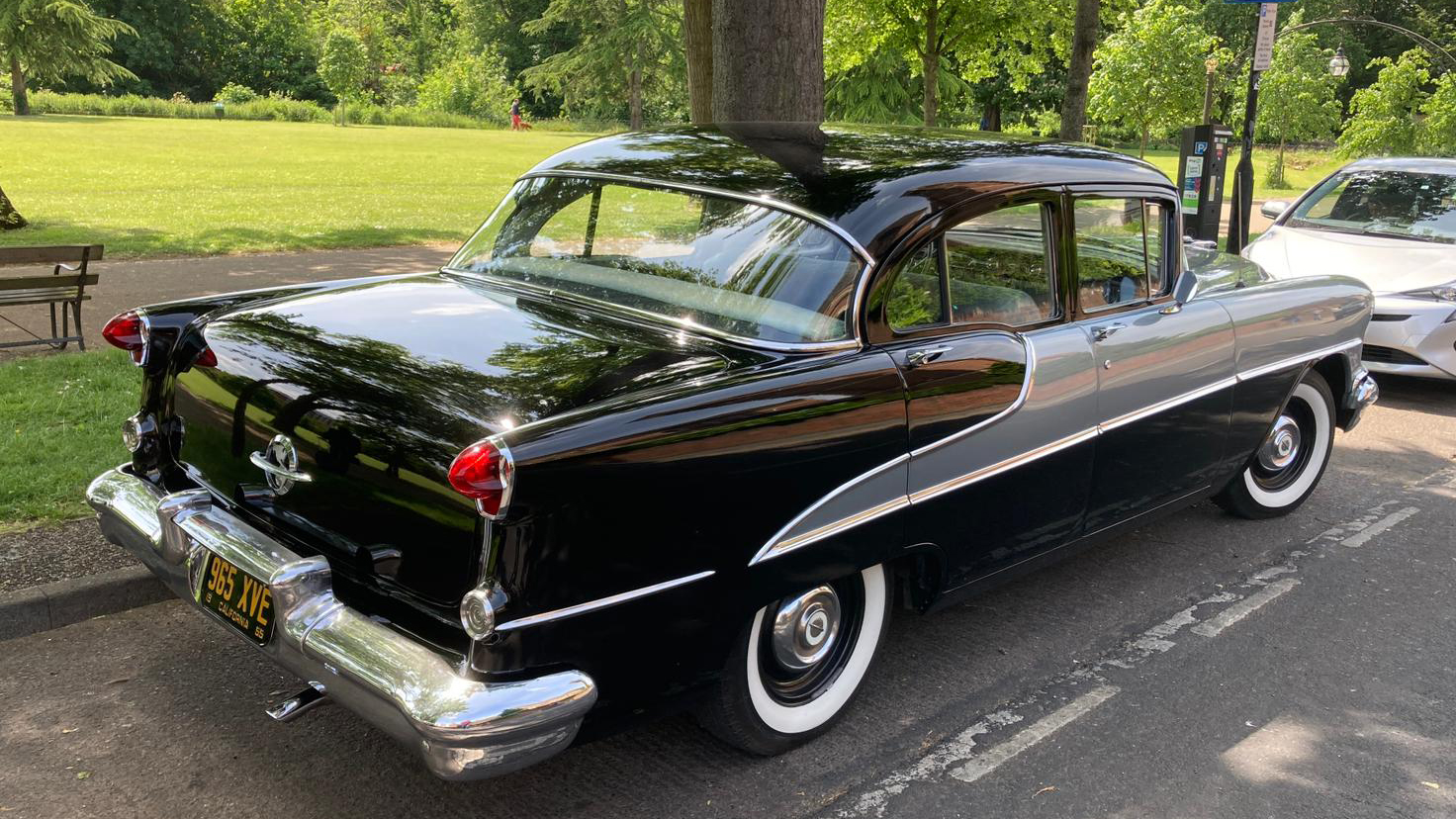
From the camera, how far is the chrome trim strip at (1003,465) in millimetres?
3377

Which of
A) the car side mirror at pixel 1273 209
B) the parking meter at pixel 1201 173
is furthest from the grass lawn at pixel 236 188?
the car side mirror at pixel 1273 209

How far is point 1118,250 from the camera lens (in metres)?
4.28

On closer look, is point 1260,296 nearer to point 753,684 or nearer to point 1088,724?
point 1088,724

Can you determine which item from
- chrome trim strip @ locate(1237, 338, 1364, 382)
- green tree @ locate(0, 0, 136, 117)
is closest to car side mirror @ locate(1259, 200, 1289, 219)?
chrome trim strip @ locate(1237, 338, 1364, 382)

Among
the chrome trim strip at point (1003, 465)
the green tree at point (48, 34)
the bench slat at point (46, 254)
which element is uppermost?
the green tree at point (48, 34)

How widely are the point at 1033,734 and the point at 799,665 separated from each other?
80 cm

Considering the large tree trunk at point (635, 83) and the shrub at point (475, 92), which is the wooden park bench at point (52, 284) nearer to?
the large tree trunk at point (635, 83)

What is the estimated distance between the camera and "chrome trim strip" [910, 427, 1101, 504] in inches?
133

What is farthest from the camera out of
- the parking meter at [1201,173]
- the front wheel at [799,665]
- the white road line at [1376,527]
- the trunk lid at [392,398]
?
the parking meter at [1201,173]

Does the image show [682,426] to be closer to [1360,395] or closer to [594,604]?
[594,604]

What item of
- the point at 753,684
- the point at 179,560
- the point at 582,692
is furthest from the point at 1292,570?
the point at 179,560

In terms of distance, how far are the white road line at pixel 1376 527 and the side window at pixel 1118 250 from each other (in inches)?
69.7

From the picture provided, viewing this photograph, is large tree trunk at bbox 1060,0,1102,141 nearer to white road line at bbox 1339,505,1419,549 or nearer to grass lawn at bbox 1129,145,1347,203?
white road line at bbox 1339,505,1419,549

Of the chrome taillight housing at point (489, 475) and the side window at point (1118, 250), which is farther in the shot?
the side window at point (1118, 250)
